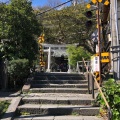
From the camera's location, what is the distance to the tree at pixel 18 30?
12008mm

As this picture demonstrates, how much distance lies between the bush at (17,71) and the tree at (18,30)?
101 cm

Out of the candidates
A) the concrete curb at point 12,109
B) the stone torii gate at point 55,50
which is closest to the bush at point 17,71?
the concrete curb at point 12,109

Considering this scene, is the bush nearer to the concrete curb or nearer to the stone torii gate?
the concrete curb

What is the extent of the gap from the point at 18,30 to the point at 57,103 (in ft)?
15.7

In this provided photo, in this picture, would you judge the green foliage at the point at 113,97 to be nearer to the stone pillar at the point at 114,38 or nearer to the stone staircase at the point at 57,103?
the stone staircase at the point at 57,103

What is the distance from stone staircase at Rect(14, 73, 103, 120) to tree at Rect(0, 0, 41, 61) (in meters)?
1.85

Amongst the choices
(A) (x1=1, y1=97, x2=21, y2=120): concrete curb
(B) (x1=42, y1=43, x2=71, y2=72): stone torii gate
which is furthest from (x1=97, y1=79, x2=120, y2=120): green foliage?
(B) (x1=42, y1=43, x2=71, y2=72): stone torii gate

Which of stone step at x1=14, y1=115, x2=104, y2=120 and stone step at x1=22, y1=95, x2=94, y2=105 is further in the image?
stone step at x1=22, y1=95, x2=94, y2=105

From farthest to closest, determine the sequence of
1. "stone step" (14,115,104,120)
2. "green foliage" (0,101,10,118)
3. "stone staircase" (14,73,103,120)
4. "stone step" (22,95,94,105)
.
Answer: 1. "stone step" (22,95,94,105)
2. "stone staircase" (14,73,103,120)
3. "green foliage" (0,101,10,118)
4. "stone step" (14,115,104,120)

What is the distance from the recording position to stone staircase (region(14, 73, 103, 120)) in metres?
7.78

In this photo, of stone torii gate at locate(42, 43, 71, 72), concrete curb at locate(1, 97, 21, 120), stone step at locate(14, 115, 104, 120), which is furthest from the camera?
stone torii gate at locate(42, 43, 71, 72)

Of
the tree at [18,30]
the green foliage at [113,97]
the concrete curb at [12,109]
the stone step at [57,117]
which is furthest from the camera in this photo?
the tree at [18,30]

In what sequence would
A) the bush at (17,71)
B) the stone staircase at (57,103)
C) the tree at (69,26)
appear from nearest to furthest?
the stone staircase at (57,103), the bush at (17,71), the tree at (69,26)

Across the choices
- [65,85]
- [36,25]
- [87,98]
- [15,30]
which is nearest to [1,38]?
[15,30]
